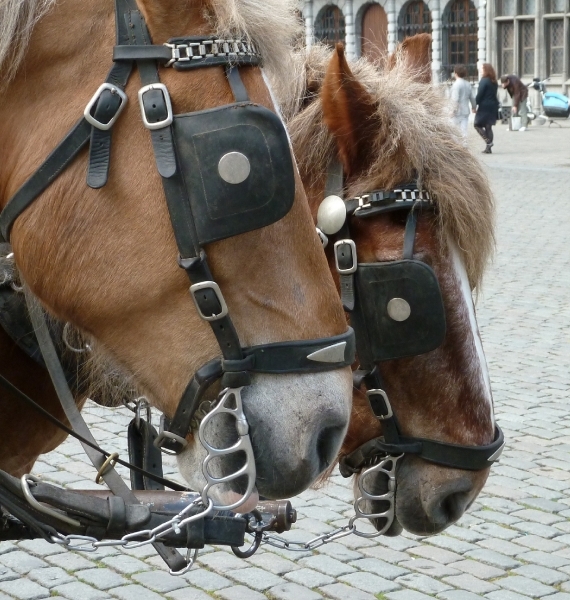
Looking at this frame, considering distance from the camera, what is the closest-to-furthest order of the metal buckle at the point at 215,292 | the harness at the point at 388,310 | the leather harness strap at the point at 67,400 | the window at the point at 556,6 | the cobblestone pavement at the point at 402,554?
the metal buckle at the point at 215,292
the leather harness strap at the point at 67,400
the harness at the point at 388,310
the cobblestone pavement at the point at 402,554
the window at the point at 556,6

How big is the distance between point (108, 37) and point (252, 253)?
0.44 m

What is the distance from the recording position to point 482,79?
2230 centimetres

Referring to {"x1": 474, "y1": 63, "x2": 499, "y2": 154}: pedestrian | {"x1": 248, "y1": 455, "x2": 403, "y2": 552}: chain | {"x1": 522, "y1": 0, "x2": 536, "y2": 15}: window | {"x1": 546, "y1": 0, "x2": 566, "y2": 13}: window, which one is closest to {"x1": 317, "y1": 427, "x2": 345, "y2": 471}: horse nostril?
{"x1": 248, "y1": 455, "x2": 403, "y2": 552}: chain

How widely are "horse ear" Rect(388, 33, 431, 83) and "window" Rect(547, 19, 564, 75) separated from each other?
33403mm

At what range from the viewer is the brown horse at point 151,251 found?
69.2 inches

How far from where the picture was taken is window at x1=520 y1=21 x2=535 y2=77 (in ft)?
119

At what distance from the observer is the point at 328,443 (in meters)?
1.80

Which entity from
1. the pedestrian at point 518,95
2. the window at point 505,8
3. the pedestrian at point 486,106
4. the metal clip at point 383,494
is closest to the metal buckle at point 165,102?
the metal clip at point 383,494

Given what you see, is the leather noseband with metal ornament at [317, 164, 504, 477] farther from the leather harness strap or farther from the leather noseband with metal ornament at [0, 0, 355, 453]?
the leather noseband with metal ornament at [0, 0, 355, 453]

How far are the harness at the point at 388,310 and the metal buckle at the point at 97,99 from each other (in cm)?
115

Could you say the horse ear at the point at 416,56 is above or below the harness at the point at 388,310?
above

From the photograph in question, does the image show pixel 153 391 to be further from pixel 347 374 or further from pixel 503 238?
pixel 503 238

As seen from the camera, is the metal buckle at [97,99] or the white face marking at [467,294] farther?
the white face marking at [467,294]

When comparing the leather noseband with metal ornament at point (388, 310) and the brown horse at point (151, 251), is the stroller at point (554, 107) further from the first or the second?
the brown horse at point (151, 251)
